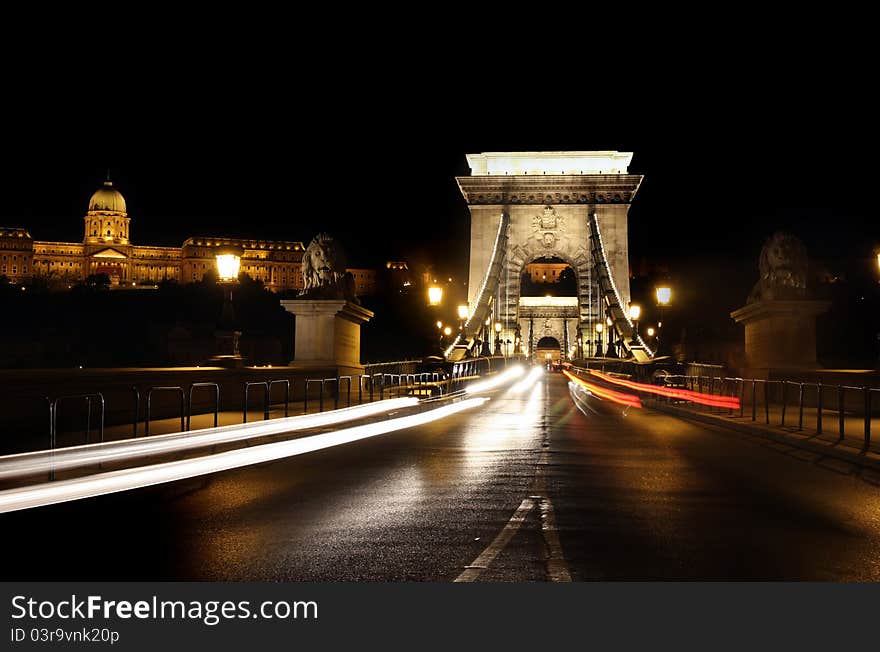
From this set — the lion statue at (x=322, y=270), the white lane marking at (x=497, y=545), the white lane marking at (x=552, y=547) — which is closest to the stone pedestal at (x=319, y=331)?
the lion statue at (x=322, y=270)

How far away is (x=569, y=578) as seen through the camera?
18.7 ft

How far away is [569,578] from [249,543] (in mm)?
2406

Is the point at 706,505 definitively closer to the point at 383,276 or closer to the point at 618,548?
the point at 618,548

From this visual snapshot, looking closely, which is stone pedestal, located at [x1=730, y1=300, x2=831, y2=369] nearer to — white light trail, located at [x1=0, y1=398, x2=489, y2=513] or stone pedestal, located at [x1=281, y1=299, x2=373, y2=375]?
stone pedestal, located at [x1=281, y1=299, x2=373, y2=375]

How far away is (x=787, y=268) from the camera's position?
2184cm

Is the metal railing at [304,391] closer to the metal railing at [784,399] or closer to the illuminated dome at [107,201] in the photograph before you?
the metal railing at [784,399]

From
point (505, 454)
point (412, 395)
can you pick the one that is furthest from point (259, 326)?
point (505, 454)

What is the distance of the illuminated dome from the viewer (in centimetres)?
16812

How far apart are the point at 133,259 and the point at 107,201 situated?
14.3 m

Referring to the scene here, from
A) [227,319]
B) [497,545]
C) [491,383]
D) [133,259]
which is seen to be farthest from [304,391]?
[133,259]

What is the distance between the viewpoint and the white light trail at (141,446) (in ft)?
28.6

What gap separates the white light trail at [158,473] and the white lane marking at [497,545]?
3.51 metres

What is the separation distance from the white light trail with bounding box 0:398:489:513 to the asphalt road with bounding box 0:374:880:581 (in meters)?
0.15

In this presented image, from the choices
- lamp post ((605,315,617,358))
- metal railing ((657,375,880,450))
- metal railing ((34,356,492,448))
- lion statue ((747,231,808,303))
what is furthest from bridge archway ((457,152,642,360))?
lion statue ((747,231,808,303))
